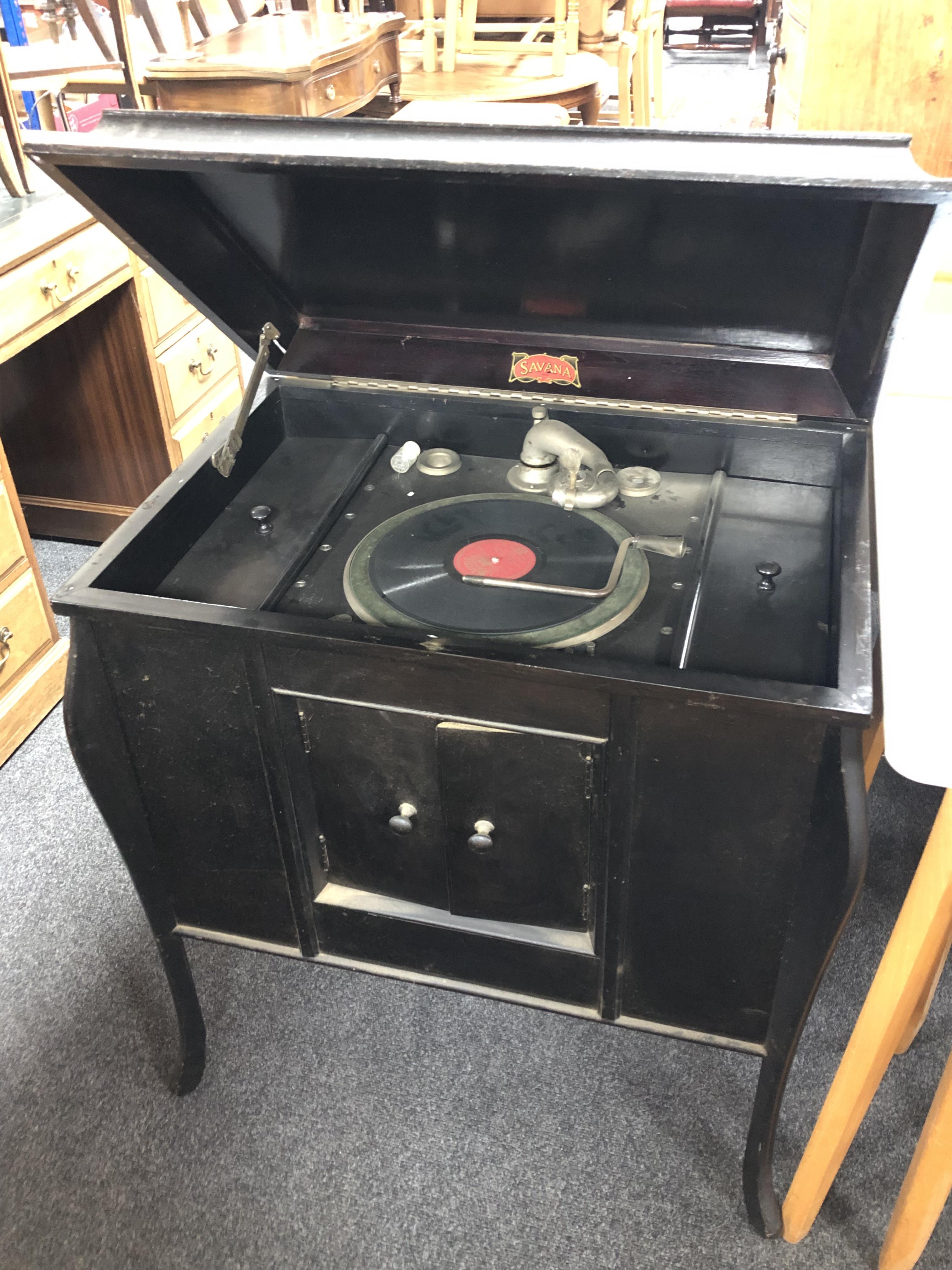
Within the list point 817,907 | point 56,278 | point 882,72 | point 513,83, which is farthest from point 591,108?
point 817,907

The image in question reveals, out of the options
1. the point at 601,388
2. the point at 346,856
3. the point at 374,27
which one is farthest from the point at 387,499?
the point at 374,27

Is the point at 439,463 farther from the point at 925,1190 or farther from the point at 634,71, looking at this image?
the point at 634,71

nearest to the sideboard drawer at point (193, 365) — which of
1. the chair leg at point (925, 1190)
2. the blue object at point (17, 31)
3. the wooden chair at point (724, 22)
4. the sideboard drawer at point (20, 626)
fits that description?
the sideboard drawer at point (20, 626)

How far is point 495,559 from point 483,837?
31cm

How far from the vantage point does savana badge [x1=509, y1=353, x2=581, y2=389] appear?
4.19ft

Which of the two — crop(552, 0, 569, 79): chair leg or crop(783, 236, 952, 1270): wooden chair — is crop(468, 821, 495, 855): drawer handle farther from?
crop(552, 0, 569, 79): chair leg

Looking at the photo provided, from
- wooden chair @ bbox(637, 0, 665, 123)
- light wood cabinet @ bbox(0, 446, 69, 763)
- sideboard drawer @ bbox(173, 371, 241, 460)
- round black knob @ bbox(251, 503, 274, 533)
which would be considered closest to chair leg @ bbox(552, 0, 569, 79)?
wooden chair @ bbox(637, 0, 665, 123)

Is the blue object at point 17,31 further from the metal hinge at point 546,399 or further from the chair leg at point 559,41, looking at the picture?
the metal hinge at point 546,399

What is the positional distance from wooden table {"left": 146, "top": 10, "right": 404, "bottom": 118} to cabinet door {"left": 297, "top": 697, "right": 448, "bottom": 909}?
1707mm

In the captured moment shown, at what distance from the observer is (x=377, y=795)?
1.10 meters

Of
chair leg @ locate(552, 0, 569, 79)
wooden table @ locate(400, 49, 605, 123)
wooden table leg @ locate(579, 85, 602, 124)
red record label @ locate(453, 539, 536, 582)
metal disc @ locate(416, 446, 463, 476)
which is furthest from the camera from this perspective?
wooden table leg @ locate(579, 85, 602, 124)

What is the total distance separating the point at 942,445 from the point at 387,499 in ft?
2.55

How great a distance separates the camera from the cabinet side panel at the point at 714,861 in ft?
2.97

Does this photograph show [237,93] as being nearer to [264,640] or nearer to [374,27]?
[374,27]
